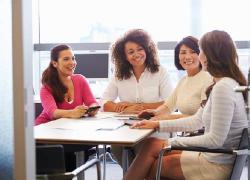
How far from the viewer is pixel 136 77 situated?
10.7 ft

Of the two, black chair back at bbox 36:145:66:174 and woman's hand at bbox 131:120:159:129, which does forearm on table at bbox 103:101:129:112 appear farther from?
black chair back at bbox 36:145:66:174

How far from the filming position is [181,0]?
466 cm

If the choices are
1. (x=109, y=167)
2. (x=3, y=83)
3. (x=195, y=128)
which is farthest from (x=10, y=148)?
(x=109, y=167)

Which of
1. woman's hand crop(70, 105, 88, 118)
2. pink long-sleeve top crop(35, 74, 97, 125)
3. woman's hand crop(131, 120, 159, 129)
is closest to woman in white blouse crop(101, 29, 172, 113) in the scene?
pink long-sleeve top crop(35, 74, 97, 125)

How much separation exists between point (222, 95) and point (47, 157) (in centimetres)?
89

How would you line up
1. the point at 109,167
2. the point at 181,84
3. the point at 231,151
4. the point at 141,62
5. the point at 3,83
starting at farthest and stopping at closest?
1. the point at 109,167
2. the point at 141,62
3. the point at 181,84
4. the point at 231,151
5. the point at 3,83

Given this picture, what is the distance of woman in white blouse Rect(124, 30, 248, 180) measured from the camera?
2.11 metres

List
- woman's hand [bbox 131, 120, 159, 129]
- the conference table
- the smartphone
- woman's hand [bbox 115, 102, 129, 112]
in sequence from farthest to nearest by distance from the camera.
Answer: woman's hand [bbox 115, 102, 129, 112]
the smartphone
woman's hand [bbox 131, 120, 159, 129]
the conference table

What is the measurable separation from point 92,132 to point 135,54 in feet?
3.48

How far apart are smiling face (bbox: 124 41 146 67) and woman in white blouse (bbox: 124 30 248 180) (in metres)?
0.88

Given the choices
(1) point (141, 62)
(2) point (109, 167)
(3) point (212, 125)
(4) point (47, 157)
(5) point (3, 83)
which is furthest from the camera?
(2) point (109, 167)

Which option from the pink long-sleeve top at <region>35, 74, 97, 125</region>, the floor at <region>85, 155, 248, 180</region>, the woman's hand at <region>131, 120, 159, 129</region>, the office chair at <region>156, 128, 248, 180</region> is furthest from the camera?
the floor at <region>85, 155, 248, 180</region>

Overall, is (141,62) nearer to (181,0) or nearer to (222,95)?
(222,95)

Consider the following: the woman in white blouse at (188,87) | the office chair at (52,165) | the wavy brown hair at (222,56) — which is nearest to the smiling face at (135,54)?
the woman in white blouse at (188,87)
